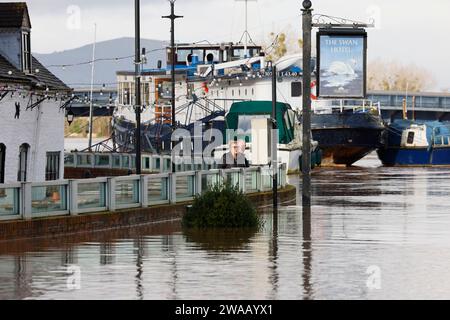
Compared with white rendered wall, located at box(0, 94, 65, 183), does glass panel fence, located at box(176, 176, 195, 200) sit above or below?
below

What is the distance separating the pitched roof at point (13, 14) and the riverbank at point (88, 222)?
8.57 m

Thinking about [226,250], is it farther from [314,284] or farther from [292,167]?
[292,167]

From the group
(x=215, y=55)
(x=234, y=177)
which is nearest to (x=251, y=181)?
(x=234, y=177)

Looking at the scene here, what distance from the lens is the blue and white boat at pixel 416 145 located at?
90.4 meters

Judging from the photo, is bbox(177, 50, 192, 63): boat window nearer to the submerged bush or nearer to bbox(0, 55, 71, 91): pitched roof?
bbox(0, 55, 71, 91): pitched roof

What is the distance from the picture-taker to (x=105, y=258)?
2389 cm

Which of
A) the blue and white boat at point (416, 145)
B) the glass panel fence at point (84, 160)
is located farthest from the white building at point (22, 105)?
the blue and white boat at point (416, 145)

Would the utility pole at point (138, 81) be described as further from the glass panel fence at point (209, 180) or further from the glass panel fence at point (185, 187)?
the glass panel fence at point (185, 187)

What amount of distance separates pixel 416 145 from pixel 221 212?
62104 mm

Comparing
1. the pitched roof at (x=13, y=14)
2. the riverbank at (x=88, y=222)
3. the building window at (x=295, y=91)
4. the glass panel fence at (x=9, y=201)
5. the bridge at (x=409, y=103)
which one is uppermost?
the bridge at (x=409, y=103)

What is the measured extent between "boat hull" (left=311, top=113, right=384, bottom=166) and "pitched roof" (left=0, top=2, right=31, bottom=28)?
44.6 m

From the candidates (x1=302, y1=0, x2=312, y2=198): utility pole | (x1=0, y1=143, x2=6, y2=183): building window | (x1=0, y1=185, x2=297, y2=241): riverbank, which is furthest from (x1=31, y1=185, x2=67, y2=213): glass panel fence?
(x1=302, y1=0, x2=312, y2=198): utility pole

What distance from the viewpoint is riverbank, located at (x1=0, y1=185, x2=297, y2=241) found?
2698 cm

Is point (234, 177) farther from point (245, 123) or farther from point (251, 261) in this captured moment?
→ point (245, 123)
